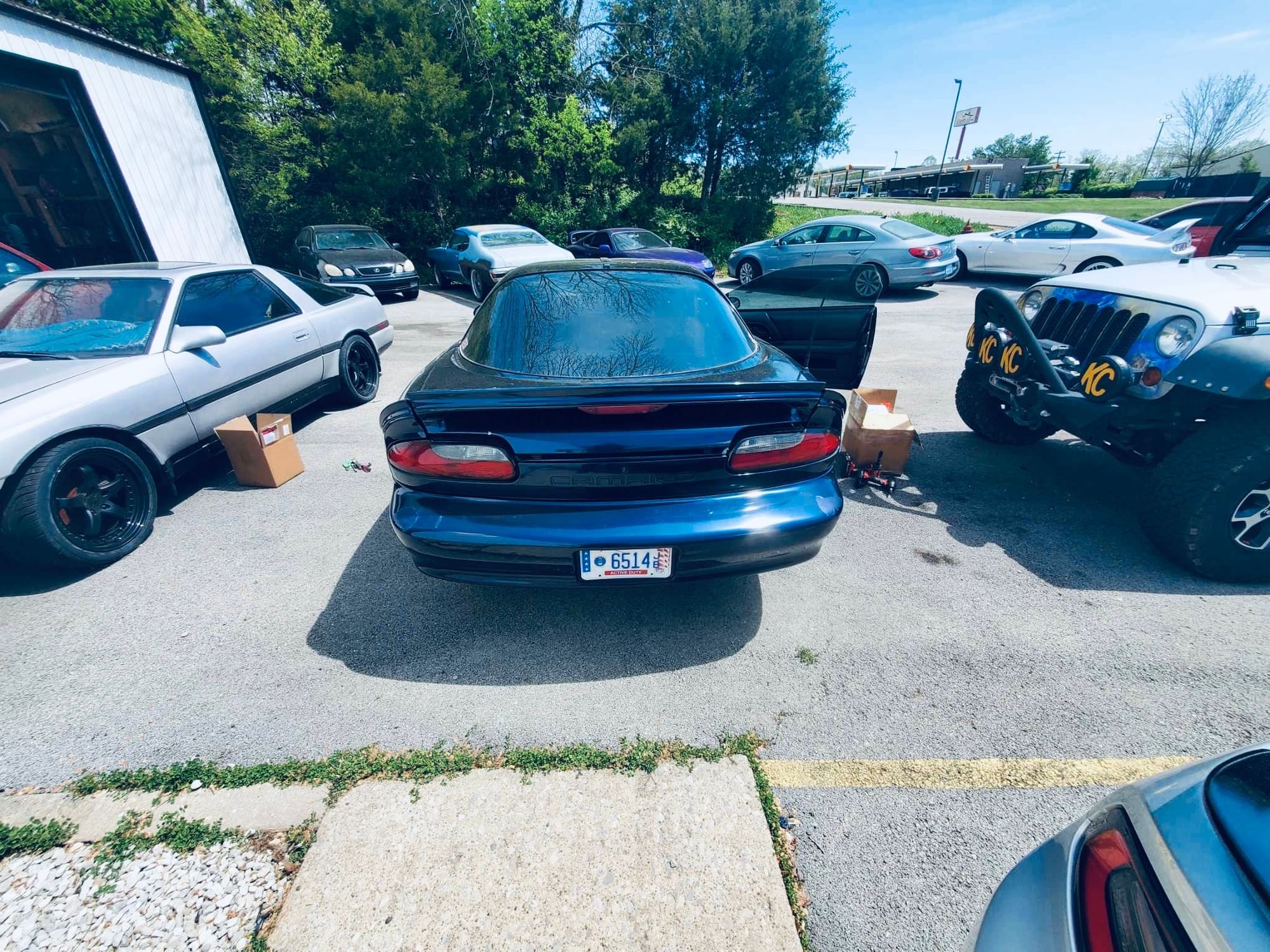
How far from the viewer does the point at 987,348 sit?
11.7 ft

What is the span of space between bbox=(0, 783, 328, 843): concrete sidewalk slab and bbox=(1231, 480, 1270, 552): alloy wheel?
4.21 meters

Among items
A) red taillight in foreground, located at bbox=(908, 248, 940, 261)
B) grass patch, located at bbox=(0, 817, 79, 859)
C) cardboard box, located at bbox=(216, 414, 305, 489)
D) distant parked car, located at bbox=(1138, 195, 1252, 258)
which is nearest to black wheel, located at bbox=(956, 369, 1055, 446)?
cardboard box, located at bbox=(216, 414, 305, 489)

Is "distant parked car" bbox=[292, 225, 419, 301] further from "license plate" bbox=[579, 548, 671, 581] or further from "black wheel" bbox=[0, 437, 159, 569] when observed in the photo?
"license plate" bbox=[579, 548, 671, 581]

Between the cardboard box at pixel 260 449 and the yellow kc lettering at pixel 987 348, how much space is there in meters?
4.86

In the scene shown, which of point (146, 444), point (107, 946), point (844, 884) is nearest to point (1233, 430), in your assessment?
point (844, 884)

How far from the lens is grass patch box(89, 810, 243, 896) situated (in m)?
1.61

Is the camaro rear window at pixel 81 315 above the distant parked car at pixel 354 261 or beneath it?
above

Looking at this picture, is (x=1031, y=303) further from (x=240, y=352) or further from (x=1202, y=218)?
(x=1202, y=218)

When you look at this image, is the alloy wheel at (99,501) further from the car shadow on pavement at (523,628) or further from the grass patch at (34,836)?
the grass patch at (34,836)

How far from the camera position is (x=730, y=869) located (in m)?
1.58

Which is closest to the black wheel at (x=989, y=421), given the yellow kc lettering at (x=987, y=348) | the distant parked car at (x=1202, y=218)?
the yellow kc lettering at (x=987, y=348)

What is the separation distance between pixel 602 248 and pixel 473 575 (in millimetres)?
9977

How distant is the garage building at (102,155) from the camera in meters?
7.43

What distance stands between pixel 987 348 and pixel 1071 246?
854cm
